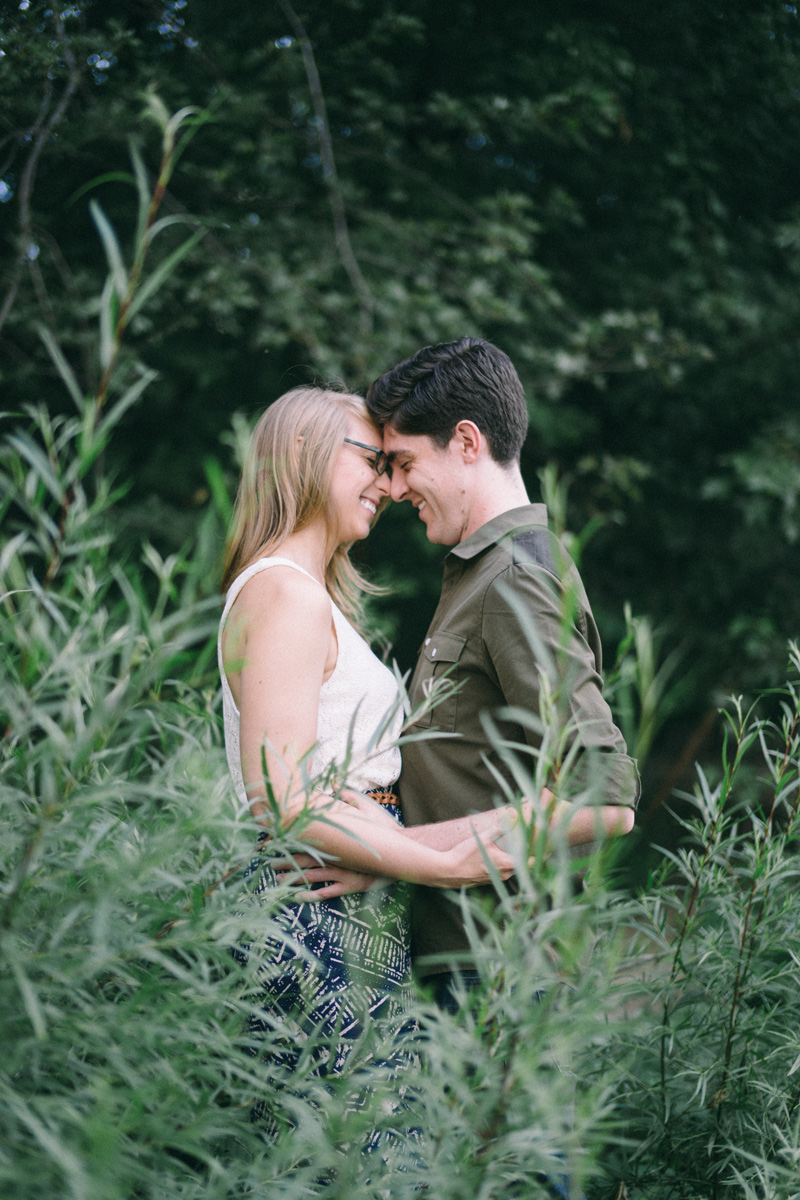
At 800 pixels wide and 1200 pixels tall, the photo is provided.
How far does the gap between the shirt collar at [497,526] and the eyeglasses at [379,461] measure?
0.88 ft

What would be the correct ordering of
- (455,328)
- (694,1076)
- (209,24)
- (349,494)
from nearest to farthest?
(694,1076) < (349,494) < (209,24) < (455,328)

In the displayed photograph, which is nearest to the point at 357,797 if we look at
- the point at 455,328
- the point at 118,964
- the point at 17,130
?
the point at 118,964

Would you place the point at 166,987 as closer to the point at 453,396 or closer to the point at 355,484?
the point at 355,484

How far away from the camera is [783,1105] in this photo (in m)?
1.50

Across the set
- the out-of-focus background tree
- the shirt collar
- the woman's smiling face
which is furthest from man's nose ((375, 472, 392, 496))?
the out-of-focus background tree

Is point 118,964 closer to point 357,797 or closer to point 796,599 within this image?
point 357,797

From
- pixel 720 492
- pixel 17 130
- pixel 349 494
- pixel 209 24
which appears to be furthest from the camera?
pixel 720 492

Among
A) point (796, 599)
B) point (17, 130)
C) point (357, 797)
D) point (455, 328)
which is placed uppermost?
point (17, 130)

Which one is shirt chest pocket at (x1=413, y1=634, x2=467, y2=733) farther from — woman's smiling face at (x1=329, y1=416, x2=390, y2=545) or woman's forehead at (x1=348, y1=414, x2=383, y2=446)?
woman's forehead at (x1=348, y1=414, x2=383, y2=446)

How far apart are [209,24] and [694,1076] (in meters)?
4.30

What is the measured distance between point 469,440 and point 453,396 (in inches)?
4.3

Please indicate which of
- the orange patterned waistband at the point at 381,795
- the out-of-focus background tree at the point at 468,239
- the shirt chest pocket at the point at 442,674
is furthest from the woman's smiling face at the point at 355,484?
the out-of-focus background tree at the point at 468,239

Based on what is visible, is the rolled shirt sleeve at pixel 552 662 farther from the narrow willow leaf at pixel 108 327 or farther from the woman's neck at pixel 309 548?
the narrow willow leaf at pixel 108 327

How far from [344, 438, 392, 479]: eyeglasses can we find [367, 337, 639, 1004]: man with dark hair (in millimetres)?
17
